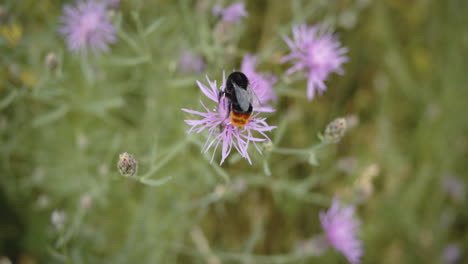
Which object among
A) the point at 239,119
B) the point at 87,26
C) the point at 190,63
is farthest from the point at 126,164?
the point at 190,63

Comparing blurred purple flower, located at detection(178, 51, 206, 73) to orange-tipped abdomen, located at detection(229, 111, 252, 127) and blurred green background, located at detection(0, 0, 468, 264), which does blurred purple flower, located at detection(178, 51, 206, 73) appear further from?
orange-tipped abdomen, located at detection(229, 111, 252, 127)

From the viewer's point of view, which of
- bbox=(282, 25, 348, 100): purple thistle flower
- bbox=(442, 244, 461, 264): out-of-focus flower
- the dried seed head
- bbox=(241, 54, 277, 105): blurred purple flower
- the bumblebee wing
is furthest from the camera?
bbox=(442, 244, 461, 264): out-of-focus flower

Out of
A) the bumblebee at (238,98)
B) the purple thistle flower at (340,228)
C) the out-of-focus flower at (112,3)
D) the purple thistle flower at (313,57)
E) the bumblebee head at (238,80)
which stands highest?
the out-of-focus flower at (112,3)

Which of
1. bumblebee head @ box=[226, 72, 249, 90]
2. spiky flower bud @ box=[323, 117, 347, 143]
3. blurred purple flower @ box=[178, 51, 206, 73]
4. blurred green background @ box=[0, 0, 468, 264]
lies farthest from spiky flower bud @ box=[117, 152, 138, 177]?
blurred purple flower @ box=[178, 51, 206, 73]

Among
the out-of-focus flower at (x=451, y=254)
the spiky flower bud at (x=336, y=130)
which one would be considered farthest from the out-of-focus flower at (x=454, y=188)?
the spiky flower bud at (x=336, y=130)

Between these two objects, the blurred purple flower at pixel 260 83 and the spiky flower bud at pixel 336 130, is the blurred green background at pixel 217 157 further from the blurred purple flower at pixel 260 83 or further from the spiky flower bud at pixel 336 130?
the spiky flower bud at pixel 336 130

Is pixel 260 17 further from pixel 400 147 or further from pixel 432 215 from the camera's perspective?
pixel 432 215
